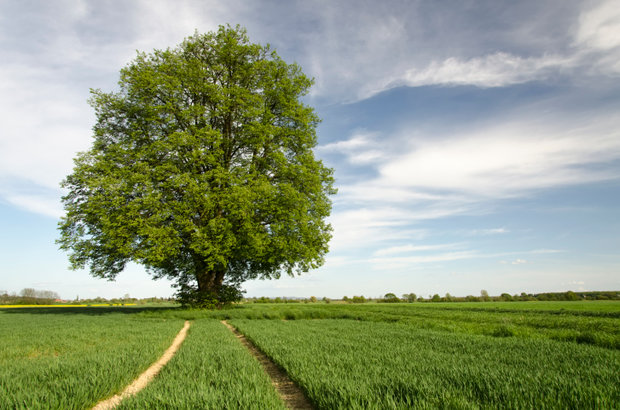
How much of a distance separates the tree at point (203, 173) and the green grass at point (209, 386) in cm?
1331

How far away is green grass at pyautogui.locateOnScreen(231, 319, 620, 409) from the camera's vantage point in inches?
150

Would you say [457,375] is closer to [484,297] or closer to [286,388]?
[286,388]

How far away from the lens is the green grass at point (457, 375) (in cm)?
380

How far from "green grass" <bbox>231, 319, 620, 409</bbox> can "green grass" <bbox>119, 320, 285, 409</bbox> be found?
0.73m

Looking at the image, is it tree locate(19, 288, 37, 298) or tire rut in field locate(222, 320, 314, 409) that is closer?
tire rut in field locate(222, 320, 314, 409)

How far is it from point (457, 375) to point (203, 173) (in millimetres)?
20118

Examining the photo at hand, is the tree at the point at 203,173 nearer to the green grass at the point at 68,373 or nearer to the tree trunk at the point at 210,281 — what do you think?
the tree trunk at the point at 210,281

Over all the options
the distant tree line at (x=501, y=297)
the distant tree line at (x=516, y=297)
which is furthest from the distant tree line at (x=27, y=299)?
the distant tree line at (x=516, y=297)

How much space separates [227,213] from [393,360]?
1693 centimetres

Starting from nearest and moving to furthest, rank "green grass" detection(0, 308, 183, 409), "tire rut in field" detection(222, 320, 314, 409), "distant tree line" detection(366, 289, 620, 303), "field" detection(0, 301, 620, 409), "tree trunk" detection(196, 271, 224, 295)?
"field" detection(0, 301, 620, 409)
"green grass" detection(0, 308, 183, 409)
"tire rut in field" detection(222, 320, 314, 409)
"tree trunk" detection(196, 271, 224, 295)
"distant tree line" detection(366, 289, 620, 303)

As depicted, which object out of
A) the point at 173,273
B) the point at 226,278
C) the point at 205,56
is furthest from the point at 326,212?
the point at 205,56

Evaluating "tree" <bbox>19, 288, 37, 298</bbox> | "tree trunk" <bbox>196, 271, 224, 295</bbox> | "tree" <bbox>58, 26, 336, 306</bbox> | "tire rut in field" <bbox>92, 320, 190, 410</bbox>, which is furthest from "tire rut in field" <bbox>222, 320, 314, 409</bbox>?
"tree" <bbox>19, 288, 37, 298</bbox>

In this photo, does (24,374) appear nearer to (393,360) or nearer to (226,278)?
(393,360)

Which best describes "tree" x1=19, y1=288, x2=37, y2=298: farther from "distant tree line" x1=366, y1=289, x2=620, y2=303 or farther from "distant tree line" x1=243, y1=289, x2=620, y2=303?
"distant tree line" x1=366, y1=289, x2=620, y2=303
